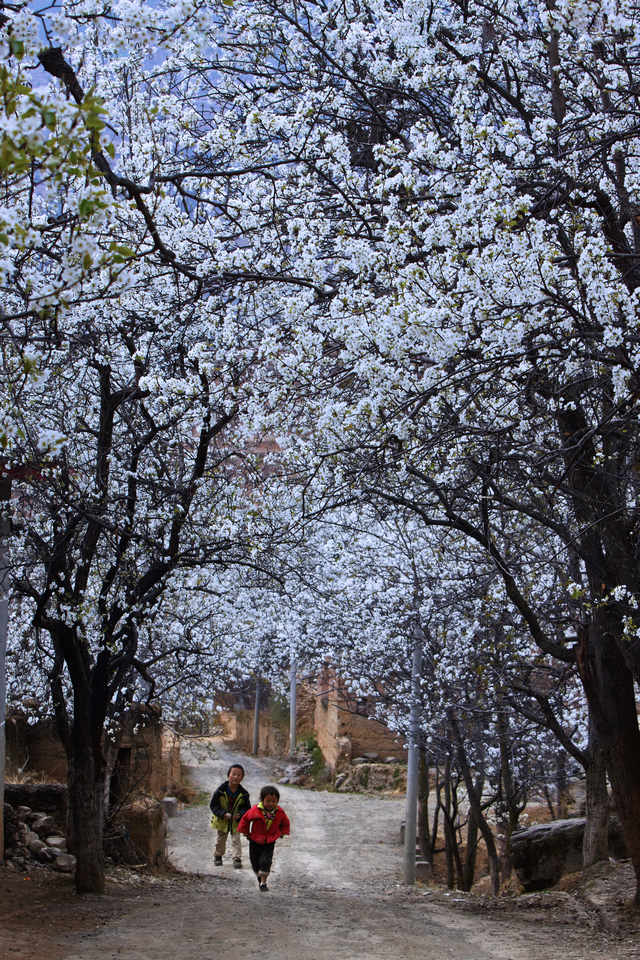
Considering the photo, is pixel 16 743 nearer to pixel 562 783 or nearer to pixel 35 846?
pixel 35 846

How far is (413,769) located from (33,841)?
5.96 m

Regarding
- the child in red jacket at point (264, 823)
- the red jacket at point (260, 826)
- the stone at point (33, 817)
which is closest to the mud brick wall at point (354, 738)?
the stone at point (33, 817)

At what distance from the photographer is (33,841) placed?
10.8 metres

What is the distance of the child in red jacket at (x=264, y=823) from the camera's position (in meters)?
10.2

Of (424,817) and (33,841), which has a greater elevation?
(33,841)

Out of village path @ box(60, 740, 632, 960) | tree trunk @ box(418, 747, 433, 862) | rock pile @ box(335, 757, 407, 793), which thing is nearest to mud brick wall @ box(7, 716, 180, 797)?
village path @ box(60, 740, 632, 960)

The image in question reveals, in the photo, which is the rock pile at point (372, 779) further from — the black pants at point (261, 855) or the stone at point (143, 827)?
the black pants at point (261, 855)

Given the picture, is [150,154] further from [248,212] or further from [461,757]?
[461,757]

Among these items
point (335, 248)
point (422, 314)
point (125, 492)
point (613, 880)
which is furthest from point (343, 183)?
point (613, 880)

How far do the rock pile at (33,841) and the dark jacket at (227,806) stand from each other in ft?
5.61

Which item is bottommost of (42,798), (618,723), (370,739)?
(42,798)

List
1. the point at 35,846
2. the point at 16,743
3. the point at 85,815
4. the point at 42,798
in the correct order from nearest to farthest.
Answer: the point at 85,815 → the point at 35,846 → the point at 42,798 → the point at 16,743

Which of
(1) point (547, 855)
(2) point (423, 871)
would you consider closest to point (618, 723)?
(1) point (547, 855)

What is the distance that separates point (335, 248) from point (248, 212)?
2.44 ft
